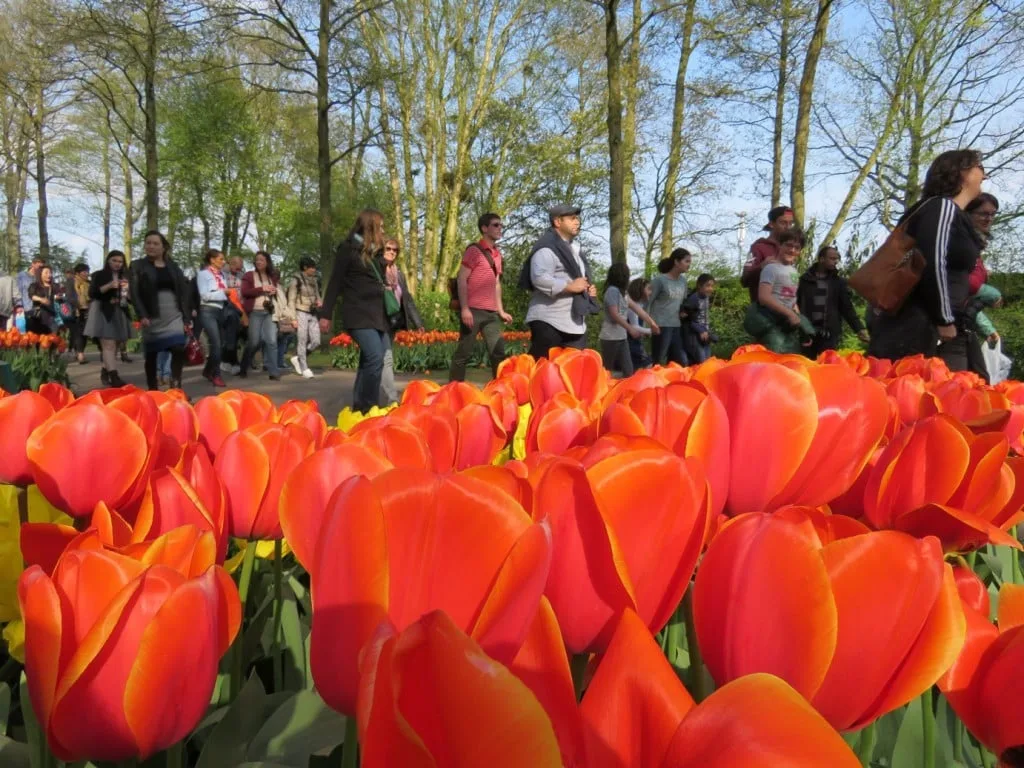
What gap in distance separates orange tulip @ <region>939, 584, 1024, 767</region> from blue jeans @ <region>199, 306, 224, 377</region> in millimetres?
10395

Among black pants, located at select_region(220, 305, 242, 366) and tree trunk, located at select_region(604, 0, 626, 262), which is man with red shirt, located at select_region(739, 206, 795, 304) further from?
black pants, located at select_region(220, 305, 242, 366)

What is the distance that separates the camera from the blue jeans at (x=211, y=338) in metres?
10.2

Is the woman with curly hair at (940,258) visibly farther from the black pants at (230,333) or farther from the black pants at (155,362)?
the black pants at (230,333)

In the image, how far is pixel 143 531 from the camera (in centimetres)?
68

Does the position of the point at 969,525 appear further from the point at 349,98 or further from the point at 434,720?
the point at 349,98

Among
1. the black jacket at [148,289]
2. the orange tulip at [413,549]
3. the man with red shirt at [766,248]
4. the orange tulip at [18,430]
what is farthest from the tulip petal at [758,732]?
the black jacket at [148,289]

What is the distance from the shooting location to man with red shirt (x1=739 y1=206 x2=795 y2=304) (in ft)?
21.0

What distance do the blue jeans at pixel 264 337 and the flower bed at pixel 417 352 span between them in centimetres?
173

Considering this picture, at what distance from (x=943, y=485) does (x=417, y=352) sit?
516 inches

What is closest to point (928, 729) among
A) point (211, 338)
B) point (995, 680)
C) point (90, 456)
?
point (995, 680)

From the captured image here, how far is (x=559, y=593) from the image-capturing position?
1.60ft

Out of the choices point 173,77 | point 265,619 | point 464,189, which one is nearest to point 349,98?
point 173,77

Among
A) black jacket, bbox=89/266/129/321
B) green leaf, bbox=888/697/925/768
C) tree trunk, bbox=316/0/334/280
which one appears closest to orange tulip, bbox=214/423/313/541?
green leaf, bbox=888/697/925/768

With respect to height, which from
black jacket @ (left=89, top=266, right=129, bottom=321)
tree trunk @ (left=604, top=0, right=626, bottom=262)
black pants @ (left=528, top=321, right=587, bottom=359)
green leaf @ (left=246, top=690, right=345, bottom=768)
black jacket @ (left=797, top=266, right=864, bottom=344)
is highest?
tree trunk @ (left=604, top=0, right=626, bottom=262)
